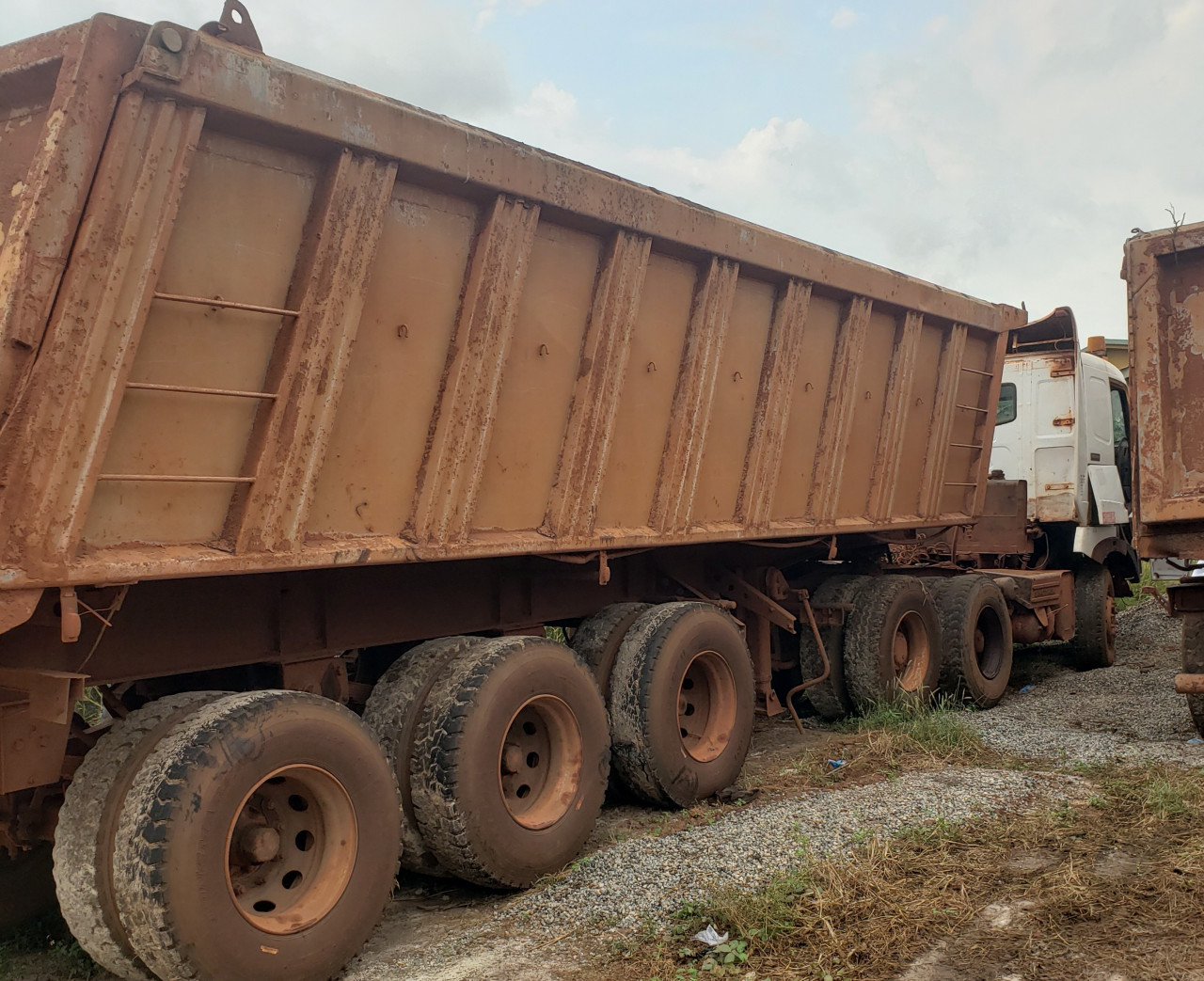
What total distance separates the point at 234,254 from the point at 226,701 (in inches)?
59.8

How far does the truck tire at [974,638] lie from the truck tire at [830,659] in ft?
3.49

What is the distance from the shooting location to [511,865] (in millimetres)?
4445

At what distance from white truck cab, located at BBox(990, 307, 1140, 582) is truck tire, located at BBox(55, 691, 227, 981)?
795 cm

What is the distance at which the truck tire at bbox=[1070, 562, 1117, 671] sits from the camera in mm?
9805

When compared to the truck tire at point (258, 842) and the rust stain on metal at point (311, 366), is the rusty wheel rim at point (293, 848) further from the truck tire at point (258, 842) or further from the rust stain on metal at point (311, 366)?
the rust stain on metal at point (311, 366)

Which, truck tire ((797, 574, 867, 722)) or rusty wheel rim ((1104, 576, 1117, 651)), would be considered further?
rusty wheel rim ((1104, 576, 1117, 651))

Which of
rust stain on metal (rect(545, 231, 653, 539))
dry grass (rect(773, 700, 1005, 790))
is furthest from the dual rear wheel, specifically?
dry grass (rect(773, 700, 1005, 790))

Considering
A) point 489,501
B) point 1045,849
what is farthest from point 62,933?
point 1045,849

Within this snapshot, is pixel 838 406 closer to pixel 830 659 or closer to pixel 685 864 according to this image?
pixel 830 659

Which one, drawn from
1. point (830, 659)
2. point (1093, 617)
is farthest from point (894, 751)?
point (1093, 617)

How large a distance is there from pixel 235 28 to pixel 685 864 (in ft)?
11.9

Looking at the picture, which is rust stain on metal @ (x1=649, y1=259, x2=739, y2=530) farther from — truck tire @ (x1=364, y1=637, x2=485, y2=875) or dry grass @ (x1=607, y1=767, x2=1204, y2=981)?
dry grass @ (x1=607, y1=767, x2=1204, y2=981)

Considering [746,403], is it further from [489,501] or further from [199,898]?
[199,898]

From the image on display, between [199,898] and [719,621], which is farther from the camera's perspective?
[719,621]
